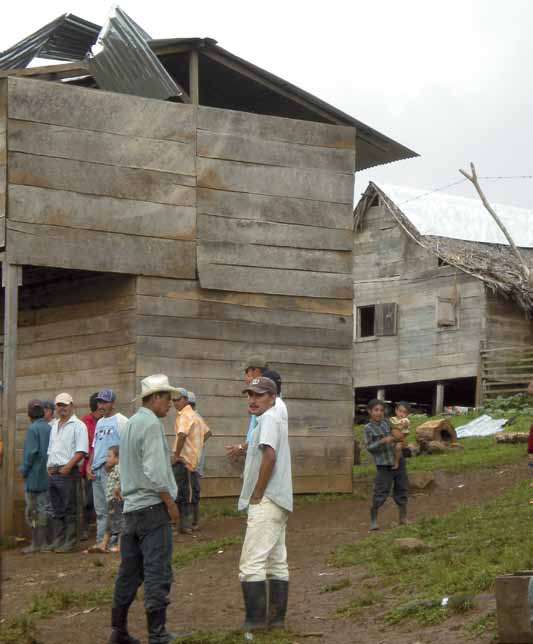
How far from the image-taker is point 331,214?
17.0 metres

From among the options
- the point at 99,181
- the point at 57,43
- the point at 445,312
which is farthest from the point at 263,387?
the point at 445,312

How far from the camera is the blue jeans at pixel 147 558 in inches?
323

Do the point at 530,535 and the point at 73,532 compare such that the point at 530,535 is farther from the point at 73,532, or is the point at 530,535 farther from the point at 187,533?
Result: the point at 73,532

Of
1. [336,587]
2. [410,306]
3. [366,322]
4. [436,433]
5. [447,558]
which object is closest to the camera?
[447,558]

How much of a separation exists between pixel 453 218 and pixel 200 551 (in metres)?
21.9

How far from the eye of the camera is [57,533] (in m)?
14.0

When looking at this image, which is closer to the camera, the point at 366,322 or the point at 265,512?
the point at 265,512

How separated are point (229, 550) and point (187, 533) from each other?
164 cm

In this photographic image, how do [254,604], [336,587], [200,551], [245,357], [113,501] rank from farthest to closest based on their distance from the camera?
[245,357] → [113,501] → [200,551] → [336,587] → [254,604]

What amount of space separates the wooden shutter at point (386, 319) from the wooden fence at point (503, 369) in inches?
120

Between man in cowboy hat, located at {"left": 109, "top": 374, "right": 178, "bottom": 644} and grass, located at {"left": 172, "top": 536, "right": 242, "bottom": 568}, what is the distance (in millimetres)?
3666

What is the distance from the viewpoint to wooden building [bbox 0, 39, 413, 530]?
49.2 feet

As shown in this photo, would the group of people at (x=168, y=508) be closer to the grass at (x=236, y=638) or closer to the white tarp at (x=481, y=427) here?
the grass at (x=236, y=638)

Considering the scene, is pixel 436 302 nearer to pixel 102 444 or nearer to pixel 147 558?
pixel 102 444
